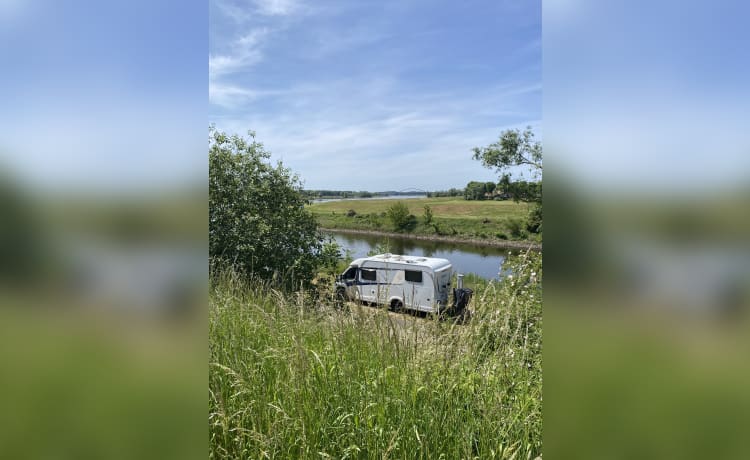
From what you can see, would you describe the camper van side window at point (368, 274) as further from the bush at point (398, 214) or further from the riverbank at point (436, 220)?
the bush at point (398, 214)

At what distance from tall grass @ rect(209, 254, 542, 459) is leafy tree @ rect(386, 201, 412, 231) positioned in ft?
49.2

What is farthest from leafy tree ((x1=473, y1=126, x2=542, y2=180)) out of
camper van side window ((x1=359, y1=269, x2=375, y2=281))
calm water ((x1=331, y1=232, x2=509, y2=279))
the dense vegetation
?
camper van side window ((x1=359, y1=269, x2=375, y2=281))

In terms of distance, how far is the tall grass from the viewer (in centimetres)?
167

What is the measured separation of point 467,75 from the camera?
3.47 meters

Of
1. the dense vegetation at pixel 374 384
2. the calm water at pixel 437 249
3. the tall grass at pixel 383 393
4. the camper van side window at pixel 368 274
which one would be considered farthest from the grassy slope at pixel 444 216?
the tall grass at pixel 383 393

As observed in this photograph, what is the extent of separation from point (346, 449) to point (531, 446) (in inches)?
29.6

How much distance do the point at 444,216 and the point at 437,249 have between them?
7.05 ft

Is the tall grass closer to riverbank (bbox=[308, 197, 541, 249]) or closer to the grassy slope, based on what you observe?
riverbank (bbox=[308, 197, 541, 249])

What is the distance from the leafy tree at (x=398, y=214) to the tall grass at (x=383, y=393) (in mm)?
15007
